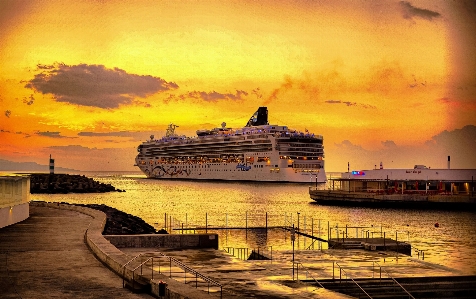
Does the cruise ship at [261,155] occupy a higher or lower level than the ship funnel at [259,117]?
lower

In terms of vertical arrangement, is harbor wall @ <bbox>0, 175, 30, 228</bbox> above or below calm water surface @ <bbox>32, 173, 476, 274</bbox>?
above

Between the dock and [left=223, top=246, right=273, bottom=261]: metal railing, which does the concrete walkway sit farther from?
the dock

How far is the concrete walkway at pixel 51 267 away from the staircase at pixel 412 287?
7.81 meters

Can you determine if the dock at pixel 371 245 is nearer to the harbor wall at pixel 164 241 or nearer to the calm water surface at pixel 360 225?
the calm water surface at pixel 360 225

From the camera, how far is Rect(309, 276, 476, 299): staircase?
20016mm

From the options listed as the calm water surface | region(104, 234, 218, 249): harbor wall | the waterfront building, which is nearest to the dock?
the calm water surface

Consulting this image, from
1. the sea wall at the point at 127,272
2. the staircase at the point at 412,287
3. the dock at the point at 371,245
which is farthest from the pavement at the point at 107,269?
the dock at the point at 371,245

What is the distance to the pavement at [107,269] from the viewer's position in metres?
15.0

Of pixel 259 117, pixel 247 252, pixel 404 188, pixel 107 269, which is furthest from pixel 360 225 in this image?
pixel 259 117

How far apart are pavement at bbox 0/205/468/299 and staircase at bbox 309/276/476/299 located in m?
0.80

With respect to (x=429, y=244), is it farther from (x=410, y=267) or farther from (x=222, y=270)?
(x=222, y=270)

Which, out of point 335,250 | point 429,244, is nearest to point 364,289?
point 335,250

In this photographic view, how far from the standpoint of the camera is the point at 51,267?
17328 mm

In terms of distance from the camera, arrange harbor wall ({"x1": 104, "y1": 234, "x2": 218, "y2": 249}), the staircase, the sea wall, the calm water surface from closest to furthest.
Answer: the sea wall → the staircase → harbor wall ({"x1": 104, "y1": 234, "x2": 218, "y2": 249}) → the calm water surface
